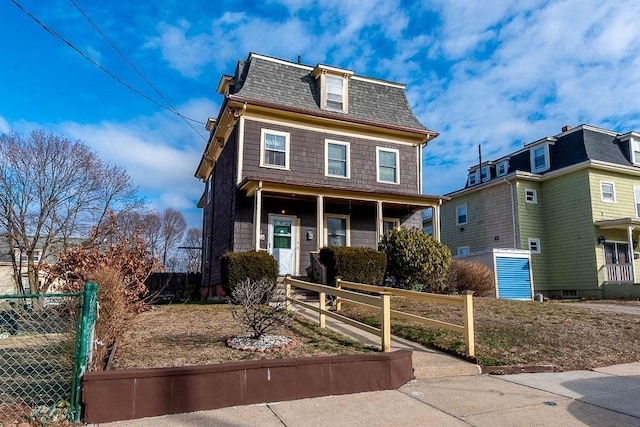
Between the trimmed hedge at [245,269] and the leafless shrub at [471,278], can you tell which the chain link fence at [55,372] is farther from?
the leafless shrub at [471,278]

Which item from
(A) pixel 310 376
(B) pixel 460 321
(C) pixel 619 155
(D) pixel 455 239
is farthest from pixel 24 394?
(C) pixel 619 155

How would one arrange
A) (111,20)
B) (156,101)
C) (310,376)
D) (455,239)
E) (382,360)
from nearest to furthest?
1. (310,376)
2. (382,360)
3. (111,20)
4. (156,101)
5. (455,239)

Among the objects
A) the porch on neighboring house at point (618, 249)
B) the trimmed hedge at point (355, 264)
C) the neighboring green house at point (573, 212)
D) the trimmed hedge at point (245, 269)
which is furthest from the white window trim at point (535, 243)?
the trimmed hedge at point (245, 269)

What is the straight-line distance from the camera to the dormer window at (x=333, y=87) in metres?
16.7

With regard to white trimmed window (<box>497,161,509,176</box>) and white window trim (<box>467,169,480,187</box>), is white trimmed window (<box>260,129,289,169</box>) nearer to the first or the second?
white trimmed window (<box>497,161,509,176</box>)

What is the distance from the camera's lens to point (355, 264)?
11805 mm

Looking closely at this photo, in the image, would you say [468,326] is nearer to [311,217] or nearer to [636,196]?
[311,217]

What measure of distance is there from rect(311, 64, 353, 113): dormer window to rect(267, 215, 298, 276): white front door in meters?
4.72

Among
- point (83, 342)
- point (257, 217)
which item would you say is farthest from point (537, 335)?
point (257, 217)

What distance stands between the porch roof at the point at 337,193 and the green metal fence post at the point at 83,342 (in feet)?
29.2

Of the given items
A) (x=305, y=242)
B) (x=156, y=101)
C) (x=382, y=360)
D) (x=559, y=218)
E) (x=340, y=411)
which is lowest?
(x=340, y=411)

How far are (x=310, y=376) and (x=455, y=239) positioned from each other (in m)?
22.5

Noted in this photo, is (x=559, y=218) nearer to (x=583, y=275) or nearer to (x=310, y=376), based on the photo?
(x=583, y=275)

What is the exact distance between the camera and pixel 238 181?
1429 centimetres
